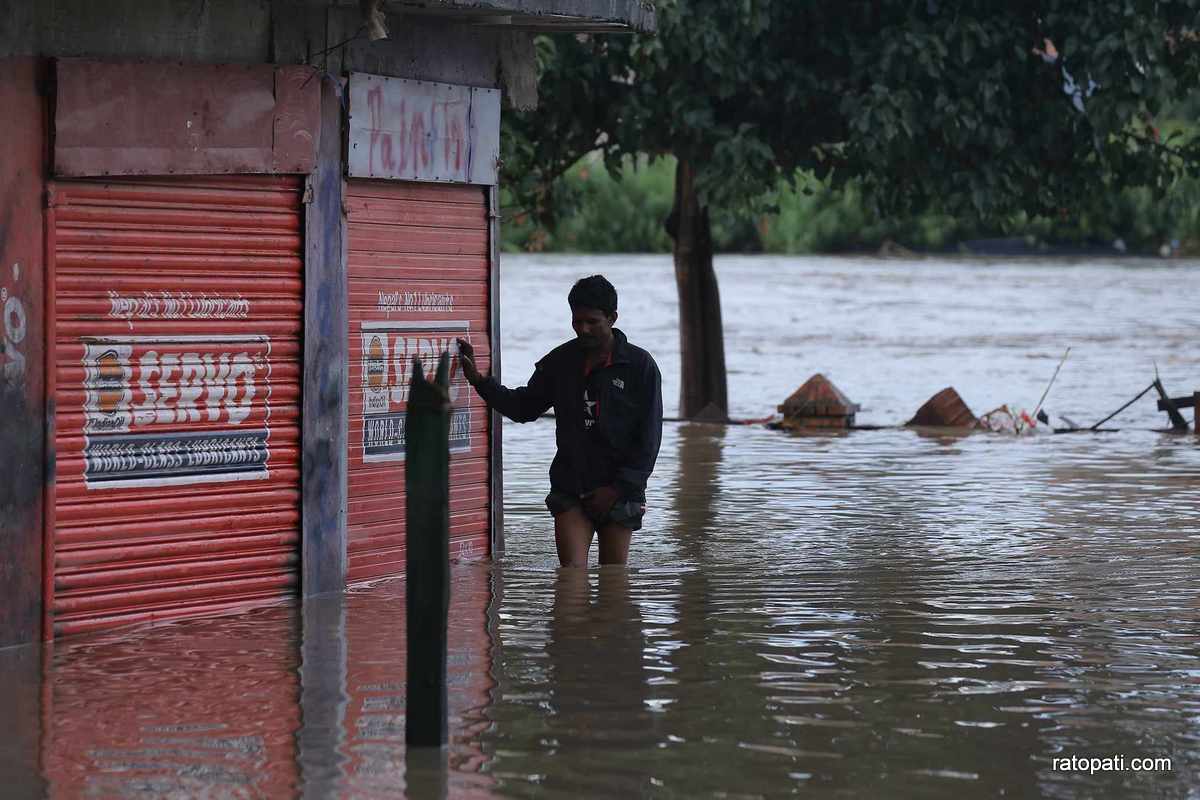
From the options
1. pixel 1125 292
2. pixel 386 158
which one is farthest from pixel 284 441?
pixel 1125 292

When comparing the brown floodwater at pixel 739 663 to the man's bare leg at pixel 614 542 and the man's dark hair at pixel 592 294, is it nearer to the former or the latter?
the man's bare leg at pixel 614 542

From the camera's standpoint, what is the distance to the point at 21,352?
870 cm

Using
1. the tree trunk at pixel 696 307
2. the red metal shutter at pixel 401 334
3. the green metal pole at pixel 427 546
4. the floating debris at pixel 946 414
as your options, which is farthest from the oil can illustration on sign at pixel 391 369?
the tree trunk at pixel 696 307

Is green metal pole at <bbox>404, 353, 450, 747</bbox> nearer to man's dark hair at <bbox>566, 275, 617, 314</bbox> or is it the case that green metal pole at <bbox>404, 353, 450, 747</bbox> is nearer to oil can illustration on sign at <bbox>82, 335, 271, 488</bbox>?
man's dark hair at <bbox>566, 275, 617, 314</bbox>

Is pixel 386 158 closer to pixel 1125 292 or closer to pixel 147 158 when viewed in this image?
pixel 147 158

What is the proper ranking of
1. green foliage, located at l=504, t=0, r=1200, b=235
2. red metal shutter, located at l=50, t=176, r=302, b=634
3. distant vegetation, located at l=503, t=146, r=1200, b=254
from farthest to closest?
distant vegetation, located at l=503, t=146, r=1200, b=254, green foliage, located at l=504, t=0, r=1200, b=235, red metal shutter, located at l=50, t=176, r=302, b=634

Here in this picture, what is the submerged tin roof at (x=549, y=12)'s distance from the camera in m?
10.2

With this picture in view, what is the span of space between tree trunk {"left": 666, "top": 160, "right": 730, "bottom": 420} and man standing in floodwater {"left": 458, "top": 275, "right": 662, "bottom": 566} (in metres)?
10.9

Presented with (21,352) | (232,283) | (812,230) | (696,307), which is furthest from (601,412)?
(812,230)

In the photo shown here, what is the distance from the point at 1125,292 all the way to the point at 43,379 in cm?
3958

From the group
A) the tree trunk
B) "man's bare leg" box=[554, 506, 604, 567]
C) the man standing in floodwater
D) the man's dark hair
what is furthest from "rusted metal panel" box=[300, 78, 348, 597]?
the tree trunk

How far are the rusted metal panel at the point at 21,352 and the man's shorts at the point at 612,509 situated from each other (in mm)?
2323

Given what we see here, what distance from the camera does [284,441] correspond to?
33.1ft

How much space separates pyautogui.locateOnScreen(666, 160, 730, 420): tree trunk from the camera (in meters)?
21.0
